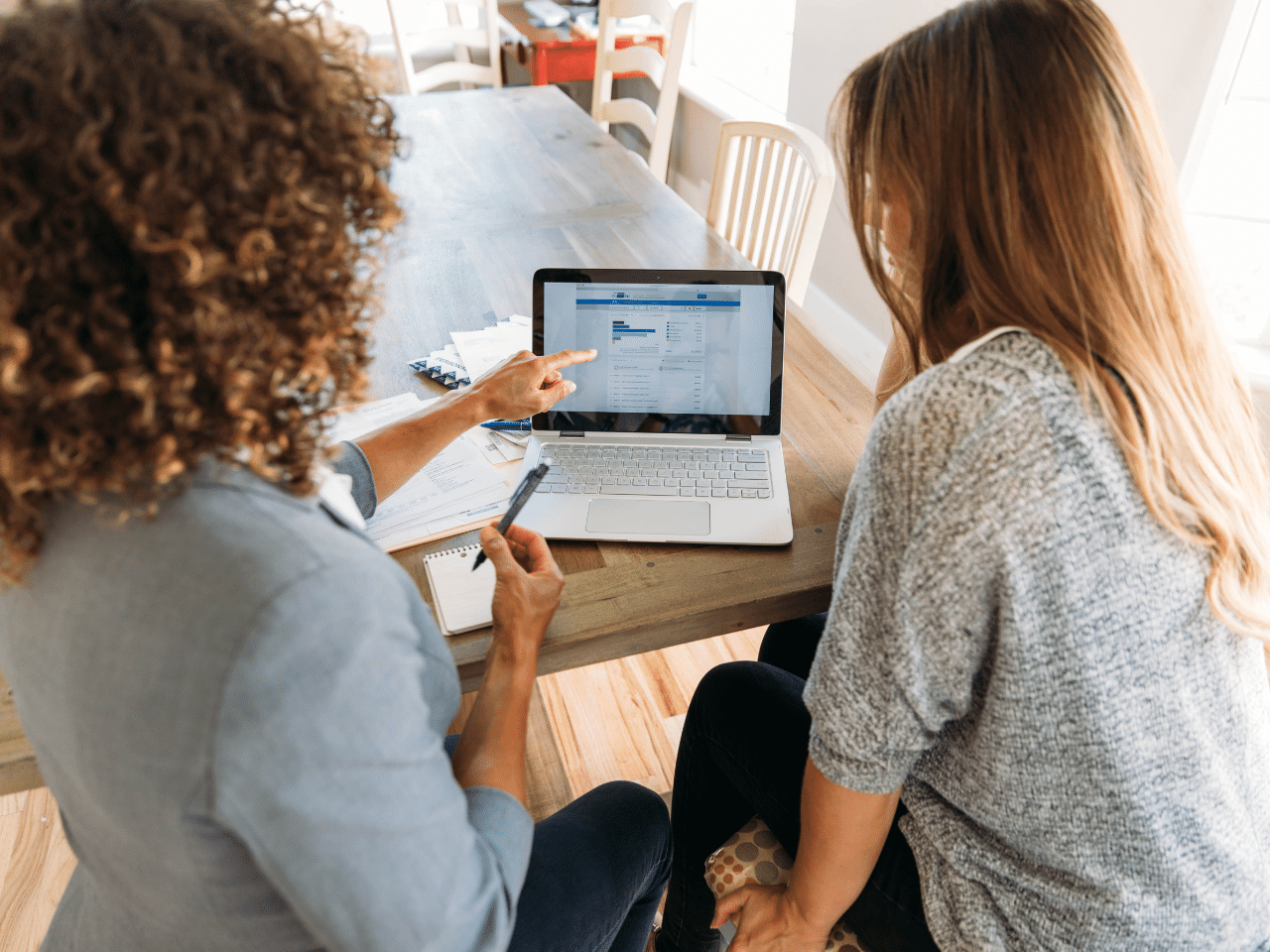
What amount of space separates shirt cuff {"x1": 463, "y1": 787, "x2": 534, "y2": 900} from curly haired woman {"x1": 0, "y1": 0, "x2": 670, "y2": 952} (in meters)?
0.06

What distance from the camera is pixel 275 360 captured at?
0.54 metres

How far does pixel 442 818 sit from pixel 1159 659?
534mm

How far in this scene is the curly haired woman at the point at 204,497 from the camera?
1.55ft

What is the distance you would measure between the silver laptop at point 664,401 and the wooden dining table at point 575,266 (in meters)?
0.05

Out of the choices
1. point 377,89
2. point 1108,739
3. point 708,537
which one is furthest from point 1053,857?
point 377,89

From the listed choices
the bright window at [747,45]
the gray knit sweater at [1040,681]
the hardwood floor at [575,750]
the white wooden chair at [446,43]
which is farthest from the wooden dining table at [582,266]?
the bright window at [747,45]

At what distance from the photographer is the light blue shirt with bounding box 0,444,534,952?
0.49 m

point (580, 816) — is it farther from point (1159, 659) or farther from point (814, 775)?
point (1159, 659)

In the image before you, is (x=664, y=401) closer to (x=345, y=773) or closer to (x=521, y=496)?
(x=521, y=496)

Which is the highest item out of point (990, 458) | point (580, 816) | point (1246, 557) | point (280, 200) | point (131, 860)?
point (280, 200)

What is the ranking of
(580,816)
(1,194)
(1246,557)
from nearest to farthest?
(1,194)
(1246,557)
(580,816)

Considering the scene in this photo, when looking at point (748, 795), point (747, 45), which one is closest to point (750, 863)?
point (748, 795)

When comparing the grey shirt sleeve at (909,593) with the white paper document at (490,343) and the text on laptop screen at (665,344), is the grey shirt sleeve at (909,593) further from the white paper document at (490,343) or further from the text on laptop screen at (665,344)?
the white paper document at (490,343)

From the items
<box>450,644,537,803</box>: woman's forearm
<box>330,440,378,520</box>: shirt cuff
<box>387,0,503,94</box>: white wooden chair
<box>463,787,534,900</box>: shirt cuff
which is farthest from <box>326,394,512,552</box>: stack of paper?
<box>387,0,503,94</box>: white wooden chair
